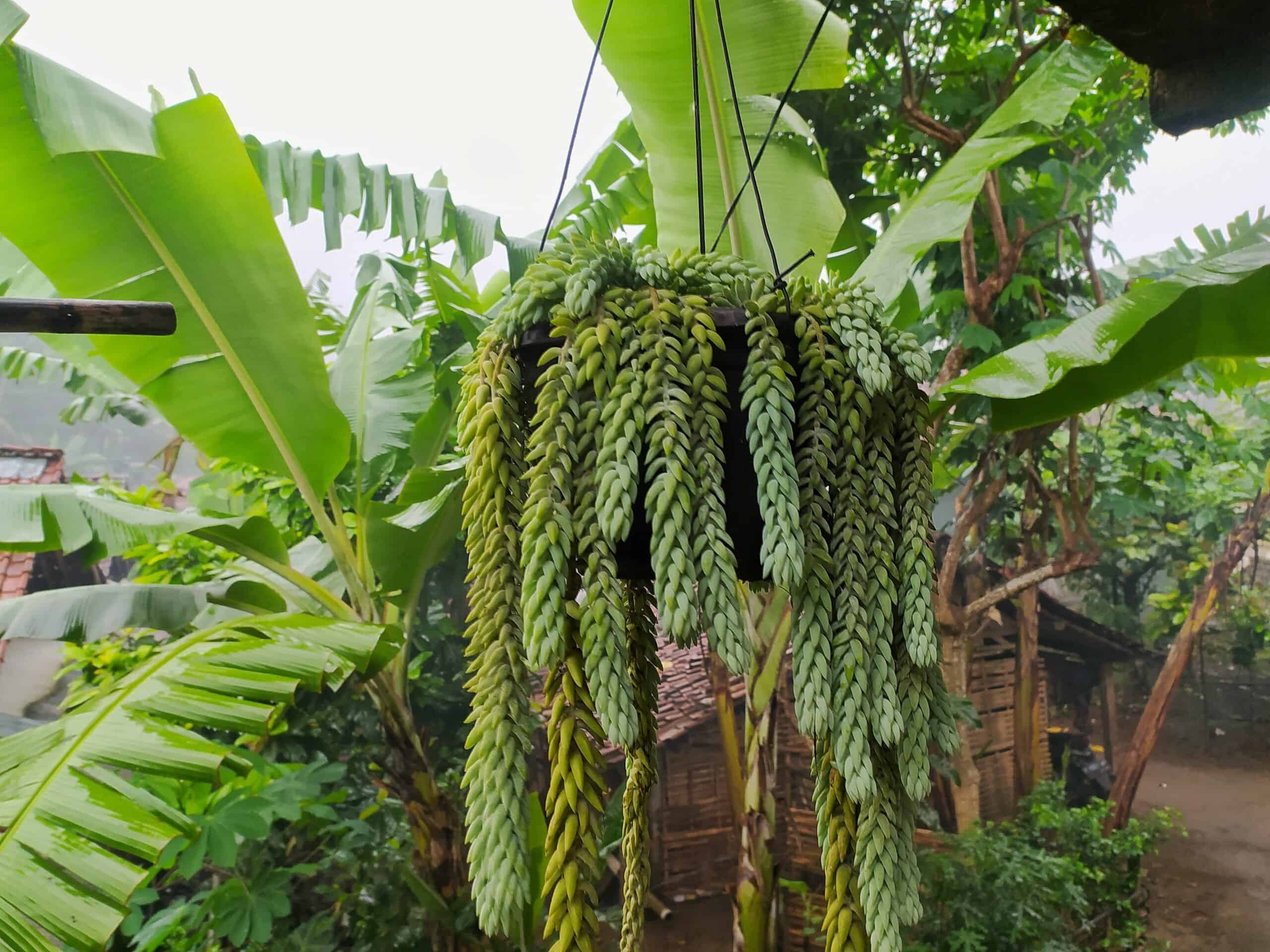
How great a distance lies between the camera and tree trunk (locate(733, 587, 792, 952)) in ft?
5.06

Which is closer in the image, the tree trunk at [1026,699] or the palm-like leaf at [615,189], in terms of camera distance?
the palm-like leaf at [615,189]

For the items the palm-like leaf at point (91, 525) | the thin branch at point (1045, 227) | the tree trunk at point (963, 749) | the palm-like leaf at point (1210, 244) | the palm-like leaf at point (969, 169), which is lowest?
the tree trunk at point (963, 749)

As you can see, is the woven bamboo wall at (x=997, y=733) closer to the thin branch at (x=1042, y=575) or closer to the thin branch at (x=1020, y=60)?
the thin branch at (x=1042, y=575)

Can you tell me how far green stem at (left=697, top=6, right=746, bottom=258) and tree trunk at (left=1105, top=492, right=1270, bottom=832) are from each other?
2663 mm

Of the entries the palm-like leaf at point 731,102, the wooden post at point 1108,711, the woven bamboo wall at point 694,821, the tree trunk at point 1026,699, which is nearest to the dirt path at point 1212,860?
the wooden post at point 1108,711

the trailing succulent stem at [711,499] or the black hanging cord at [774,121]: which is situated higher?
the black hanging cord at [774,121]

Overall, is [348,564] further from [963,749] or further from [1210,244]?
[1210,244]

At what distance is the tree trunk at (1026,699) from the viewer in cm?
302

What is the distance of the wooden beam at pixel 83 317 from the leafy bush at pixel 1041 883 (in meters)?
2.16

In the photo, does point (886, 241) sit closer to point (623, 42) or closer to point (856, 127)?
point (623, 42)

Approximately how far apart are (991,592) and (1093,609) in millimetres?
1394

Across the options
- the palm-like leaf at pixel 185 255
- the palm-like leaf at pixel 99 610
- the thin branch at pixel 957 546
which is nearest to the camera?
the palm-like leaf at pixel 185 255

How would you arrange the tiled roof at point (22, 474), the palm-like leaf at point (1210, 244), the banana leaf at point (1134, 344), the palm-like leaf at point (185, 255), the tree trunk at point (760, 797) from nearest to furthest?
the banana leaf at point (1134, 344) → the palm-like leaf at point (185, 255) → the tree trunk at point (760, 797) → the palm-like leaf at point (1210, 244) → the tiled roof at point (22, 474)

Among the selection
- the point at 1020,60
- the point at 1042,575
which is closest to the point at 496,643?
the point at 1020,60
